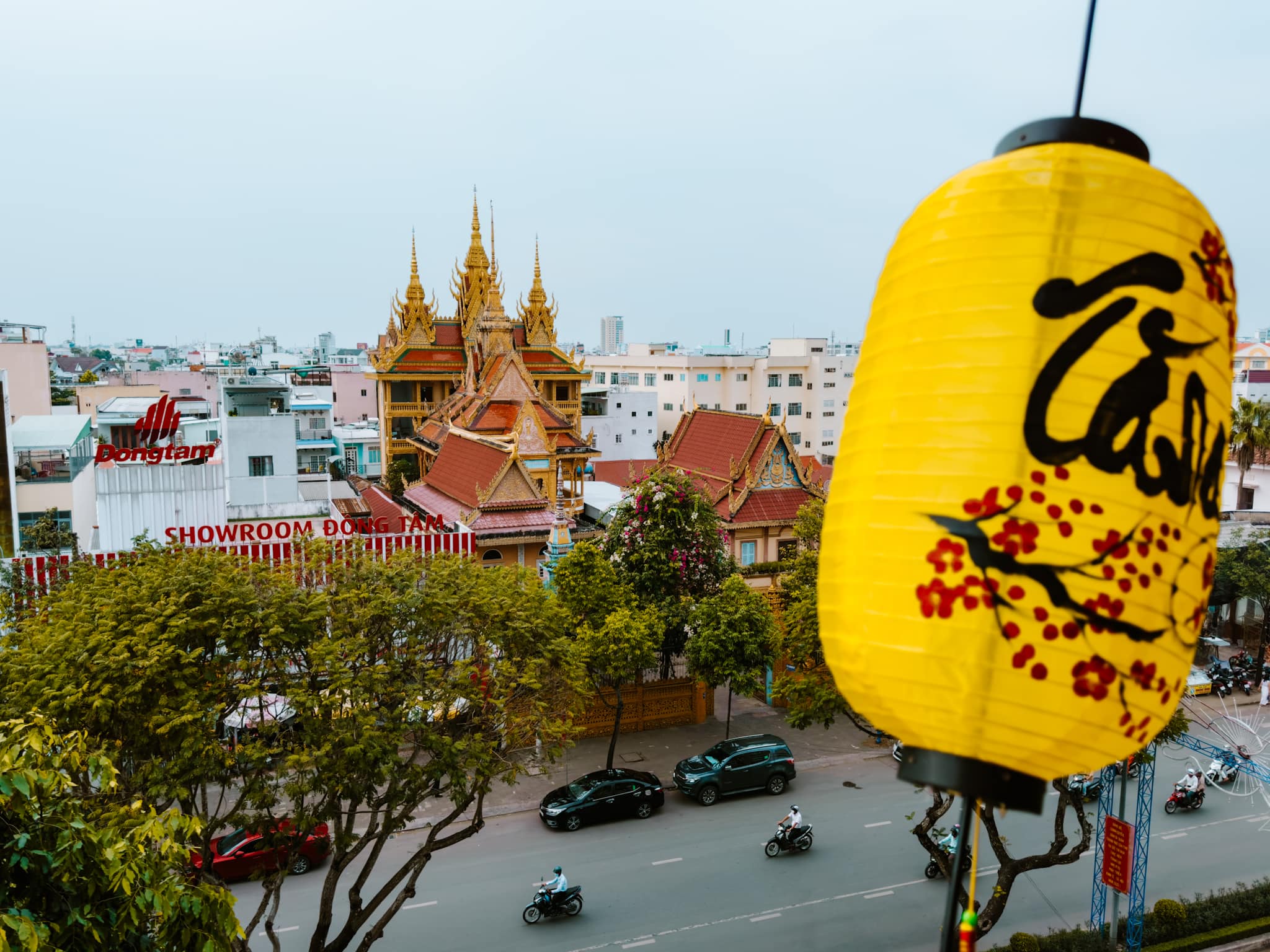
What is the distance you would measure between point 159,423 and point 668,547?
17261 millimetres

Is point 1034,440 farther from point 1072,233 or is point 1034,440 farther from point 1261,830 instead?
point 1261,830

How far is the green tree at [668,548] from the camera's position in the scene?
79.8 ft

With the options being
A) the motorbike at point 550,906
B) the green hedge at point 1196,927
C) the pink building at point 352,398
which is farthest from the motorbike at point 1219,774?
the pink building at point 352,398

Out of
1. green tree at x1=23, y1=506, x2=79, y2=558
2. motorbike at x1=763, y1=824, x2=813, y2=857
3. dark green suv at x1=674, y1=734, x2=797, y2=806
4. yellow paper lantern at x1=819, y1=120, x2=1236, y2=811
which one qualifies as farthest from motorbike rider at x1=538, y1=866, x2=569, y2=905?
green tree at x1=23, y1=506, x2=79, y2=558

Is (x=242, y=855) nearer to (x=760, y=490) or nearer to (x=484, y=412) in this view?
(x=760, y=490)

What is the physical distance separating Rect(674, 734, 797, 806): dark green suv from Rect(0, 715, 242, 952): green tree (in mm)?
14883

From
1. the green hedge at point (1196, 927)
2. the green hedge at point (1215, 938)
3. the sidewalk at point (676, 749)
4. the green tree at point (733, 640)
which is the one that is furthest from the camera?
the green tree at point (733, 640)

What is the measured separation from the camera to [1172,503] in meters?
3.78

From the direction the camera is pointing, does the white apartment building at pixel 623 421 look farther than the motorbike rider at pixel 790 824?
Yes

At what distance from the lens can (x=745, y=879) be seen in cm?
1803

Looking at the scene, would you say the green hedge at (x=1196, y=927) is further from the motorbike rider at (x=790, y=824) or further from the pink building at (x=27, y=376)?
the pink building at (x=27, y=376)

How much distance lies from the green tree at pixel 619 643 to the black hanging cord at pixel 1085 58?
689 inches

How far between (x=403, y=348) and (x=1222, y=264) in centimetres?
4901

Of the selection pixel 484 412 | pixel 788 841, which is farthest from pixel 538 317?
pixel 788 841
